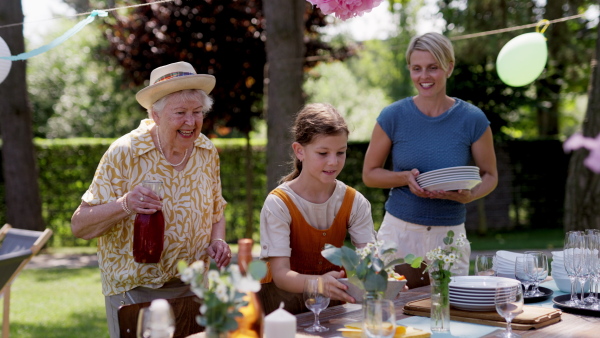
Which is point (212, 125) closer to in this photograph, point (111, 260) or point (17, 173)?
point (17, 173)

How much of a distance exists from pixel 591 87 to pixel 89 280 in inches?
218

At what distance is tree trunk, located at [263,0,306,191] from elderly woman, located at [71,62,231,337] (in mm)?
2965

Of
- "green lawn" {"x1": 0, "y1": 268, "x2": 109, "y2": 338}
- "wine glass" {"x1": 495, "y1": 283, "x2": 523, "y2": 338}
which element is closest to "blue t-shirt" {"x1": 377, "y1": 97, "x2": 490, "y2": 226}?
"wine glass" {"x1": 495, "y1": 283, "x2": 523, "y2": 338}

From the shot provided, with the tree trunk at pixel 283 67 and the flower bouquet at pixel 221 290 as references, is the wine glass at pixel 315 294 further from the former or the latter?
the tree trunk at pixel 283 67

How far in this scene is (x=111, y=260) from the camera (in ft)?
8.90

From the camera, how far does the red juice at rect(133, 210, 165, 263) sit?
248 centimetres

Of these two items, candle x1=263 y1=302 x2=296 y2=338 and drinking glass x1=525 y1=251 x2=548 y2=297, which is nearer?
candle x1=263 y1=302 x2=296 y2=338

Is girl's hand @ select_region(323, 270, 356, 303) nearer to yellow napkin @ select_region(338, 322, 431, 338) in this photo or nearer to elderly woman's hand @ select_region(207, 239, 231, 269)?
yellow napkin @ select_region(338, 322, 431, 338)

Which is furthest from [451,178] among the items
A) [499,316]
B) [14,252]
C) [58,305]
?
[58,305]

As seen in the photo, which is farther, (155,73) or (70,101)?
(70,101)

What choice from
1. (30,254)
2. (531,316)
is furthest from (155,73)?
(531,316)

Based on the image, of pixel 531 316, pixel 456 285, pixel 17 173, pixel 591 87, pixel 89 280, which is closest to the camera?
pixel 531 316

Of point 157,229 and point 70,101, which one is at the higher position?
point 70,101

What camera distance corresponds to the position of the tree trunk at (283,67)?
5.78 m
